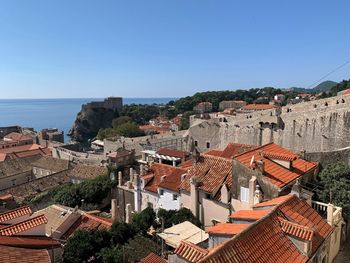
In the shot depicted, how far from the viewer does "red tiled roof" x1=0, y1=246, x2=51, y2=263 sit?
259 inches

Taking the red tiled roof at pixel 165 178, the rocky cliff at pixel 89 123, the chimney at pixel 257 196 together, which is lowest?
the rocky cliff at pixel 89 123

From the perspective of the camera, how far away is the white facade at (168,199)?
781 inches

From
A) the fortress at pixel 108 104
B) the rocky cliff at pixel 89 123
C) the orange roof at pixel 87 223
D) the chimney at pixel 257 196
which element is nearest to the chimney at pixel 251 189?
the chimney at pixel 257 196

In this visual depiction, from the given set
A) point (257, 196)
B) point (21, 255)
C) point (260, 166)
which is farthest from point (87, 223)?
point (21, 255)

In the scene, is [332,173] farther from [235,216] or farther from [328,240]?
[235,216]

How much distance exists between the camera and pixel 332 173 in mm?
16453

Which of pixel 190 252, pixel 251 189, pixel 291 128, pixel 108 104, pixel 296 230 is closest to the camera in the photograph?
pixel 190 252

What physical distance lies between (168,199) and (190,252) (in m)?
13.3

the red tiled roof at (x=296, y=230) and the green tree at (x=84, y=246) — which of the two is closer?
the red tiled roof at (x=296, y=230)

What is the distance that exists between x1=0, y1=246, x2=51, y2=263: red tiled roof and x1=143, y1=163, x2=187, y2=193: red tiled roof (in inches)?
514

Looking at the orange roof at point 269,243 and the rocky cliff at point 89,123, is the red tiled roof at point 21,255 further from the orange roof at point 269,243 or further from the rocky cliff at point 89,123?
the rocky cliff at point 89,123

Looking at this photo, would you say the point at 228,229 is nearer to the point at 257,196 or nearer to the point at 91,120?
the point at 257,196

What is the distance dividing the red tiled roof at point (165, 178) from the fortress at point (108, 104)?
307ft

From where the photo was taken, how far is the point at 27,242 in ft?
26.9
